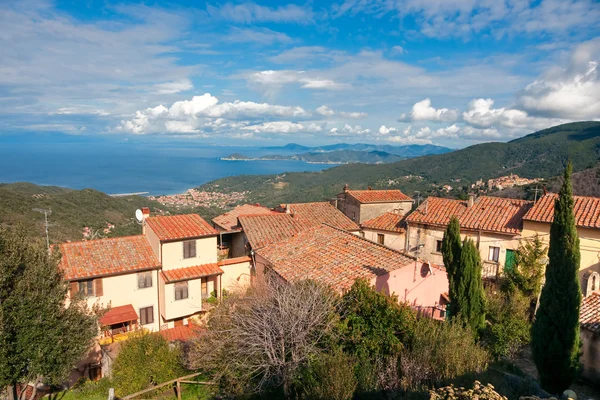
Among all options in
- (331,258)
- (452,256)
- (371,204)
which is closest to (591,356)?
(452,256)

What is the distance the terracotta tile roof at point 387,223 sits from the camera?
23378 millimetres

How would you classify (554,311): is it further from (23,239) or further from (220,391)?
(23,239)

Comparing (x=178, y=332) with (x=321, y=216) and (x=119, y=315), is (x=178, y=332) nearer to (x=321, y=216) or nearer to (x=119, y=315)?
(x=119, y=315)

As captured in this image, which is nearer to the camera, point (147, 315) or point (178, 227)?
point (147, 315)

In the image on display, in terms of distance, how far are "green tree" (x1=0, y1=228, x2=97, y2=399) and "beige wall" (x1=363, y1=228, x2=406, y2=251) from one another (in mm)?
16928

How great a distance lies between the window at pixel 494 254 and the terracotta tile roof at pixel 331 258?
7.85 m

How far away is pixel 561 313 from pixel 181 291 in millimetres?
16111

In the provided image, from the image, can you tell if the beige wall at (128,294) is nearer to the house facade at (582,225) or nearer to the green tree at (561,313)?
the green tree at (561,313)

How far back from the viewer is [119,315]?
17.4m

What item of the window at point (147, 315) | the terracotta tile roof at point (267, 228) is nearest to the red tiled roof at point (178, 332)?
the window at point (147, 315)

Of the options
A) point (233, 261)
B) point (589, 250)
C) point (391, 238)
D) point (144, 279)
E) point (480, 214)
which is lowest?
point (144, 279)

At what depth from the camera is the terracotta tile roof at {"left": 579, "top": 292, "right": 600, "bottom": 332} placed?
12210 mm

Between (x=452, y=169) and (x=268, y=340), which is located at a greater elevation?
(x=452, y=169)

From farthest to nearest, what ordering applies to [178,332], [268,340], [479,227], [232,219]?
[232,219]
[479,227]
[178,332]
[268,340]
